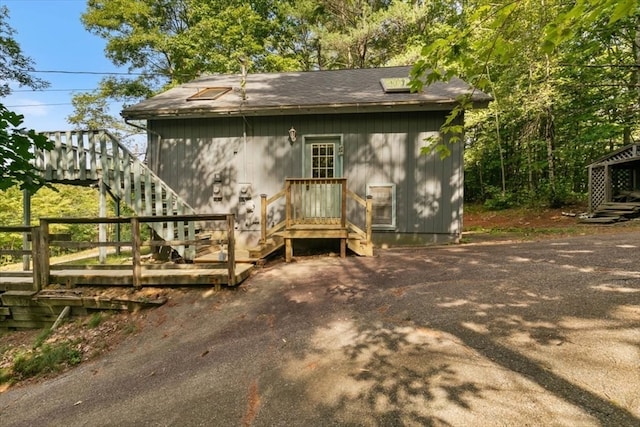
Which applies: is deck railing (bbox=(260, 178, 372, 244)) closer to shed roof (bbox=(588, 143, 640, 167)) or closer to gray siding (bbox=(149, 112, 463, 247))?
gray siding (bbox=(149, 112, 463, 247))

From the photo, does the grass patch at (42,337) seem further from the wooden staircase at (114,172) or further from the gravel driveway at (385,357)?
the wooden staircase at (114,172)

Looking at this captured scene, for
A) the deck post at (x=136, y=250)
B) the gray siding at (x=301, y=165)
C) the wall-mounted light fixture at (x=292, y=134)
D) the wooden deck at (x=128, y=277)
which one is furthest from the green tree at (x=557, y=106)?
the deck post at (x=136, y=250)

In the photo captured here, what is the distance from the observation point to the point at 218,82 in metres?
10.4

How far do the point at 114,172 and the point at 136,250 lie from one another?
268cm

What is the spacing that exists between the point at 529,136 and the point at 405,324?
1518 cm

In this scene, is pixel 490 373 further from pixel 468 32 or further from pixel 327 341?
pixel 468 32

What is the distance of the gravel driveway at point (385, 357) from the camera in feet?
6.76

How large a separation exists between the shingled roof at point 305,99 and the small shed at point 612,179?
671cm

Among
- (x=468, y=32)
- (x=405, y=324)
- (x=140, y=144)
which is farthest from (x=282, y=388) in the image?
(x=140, y=144)

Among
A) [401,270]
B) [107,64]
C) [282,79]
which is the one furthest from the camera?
[107,64]

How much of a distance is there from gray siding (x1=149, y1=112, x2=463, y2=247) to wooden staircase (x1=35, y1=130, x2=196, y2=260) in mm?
1495

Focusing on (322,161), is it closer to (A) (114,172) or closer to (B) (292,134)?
(B) (292,134)

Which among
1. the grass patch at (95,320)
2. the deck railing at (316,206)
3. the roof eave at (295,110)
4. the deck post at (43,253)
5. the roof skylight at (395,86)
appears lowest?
the grass patch at (95,320)

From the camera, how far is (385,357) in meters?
2.69
